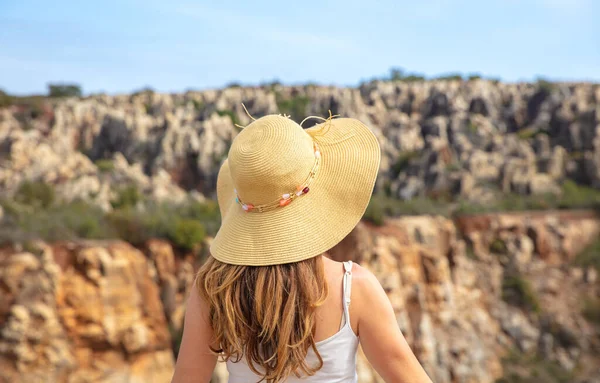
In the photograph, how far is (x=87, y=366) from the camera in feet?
28.9

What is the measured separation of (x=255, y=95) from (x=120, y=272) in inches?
1231

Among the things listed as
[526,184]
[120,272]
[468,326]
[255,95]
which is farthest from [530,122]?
[120,272]

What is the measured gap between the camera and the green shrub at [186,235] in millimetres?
11344

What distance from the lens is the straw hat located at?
4.18 feet

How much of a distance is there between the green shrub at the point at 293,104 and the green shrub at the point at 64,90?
1547 centimetres

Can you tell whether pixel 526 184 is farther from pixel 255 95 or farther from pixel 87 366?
pixel 255 95

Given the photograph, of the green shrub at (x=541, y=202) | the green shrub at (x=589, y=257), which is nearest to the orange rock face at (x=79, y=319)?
the green shrub at (x=541, y=202)

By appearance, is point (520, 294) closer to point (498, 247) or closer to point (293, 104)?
point (498, 247)

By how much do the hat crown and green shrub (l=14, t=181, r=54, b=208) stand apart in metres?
12.7

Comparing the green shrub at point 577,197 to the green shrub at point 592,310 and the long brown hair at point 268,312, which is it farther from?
the long brown hair at point 268,312

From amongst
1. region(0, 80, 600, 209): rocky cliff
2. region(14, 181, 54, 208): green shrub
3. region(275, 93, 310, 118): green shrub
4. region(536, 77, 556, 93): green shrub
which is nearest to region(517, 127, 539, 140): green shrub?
region(0, 80, 600, 209): rocky cliff

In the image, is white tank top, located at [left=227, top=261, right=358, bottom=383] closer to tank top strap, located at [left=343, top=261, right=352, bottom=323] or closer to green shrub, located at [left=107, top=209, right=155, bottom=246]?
tank top strap, located at [left=343, top=261, right=352, bottom=323]

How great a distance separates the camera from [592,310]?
50.7 ft

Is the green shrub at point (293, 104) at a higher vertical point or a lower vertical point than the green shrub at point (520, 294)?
higher
